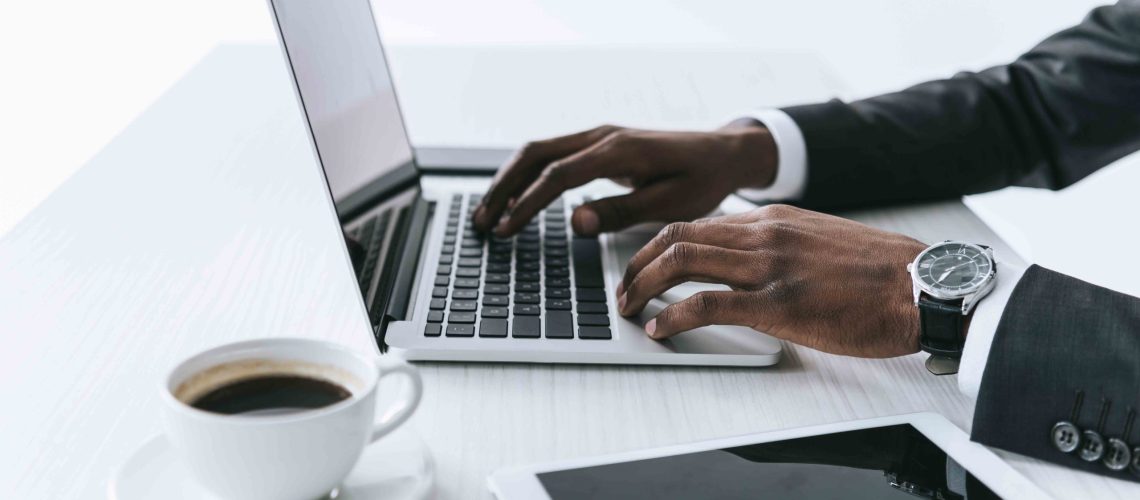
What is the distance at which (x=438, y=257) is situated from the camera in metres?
1.00

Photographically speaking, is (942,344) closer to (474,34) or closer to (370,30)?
(370,30)

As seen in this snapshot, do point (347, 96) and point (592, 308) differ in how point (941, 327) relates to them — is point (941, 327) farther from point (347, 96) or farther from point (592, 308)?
point (347, 96)

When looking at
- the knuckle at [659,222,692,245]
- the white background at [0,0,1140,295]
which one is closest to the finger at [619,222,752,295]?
the knuckle at [659,222,692,245]

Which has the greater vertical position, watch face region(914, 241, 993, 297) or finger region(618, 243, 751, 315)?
finger region(618, 243, 751, 315)

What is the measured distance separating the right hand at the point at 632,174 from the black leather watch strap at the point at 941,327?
38 centimetres

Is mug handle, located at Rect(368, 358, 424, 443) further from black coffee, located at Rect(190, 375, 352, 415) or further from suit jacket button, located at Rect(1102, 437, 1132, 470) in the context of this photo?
suit jacket button, located at Rect(1102, 437, 1132, 470)

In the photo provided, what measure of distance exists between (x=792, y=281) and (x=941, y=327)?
12 centimetres

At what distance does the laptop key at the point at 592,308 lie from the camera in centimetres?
89

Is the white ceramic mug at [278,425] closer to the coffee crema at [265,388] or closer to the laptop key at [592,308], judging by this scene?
the coffee crema at [265,388]

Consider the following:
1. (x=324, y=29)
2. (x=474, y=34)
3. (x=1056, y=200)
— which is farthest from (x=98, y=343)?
(x=474, y=34)

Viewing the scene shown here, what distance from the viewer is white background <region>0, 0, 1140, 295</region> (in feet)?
8.44

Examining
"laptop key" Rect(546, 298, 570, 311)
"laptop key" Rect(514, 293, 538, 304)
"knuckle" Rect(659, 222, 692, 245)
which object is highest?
"knuckle" Rect(659, 222, 692, 245)

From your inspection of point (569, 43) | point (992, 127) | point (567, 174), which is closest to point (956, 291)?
point (567, 174)

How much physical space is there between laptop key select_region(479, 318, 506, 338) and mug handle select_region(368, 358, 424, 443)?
8.3 inches
